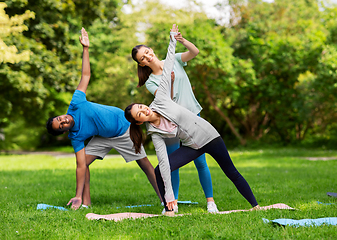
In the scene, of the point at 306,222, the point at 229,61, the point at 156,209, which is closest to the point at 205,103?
the point at 229,61

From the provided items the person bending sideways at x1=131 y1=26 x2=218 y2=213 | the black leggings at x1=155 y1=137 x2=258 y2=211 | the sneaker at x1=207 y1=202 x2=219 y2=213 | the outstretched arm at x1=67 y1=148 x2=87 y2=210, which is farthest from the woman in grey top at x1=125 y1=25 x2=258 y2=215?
the outstretched arm at x1=67 y1=148 x2=87 y2=210

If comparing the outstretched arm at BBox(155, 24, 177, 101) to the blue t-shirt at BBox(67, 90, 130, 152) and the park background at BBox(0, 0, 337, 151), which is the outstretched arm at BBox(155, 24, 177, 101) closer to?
the blue t-shirt at BBox(67, 90, 130, 152)

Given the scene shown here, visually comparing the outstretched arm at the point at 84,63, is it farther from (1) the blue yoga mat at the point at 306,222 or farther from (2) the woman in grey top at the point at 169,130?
(1) the blue yoga mat at the point at 306,222

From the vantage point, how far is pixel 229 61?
17906 millimetres

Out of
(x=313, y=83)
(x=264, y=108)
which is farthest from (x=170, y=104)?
(x=264, y=108)

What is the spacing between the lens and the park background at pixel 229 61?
1580cm

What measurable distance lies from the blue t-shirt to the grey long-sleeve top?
1.11m

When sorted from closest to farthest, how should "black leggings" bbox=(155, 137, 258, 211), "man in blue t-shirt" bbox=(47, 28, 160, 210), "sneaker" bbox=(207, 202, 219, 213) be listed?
"black leggings" bbox=(155, 137, 258, 211)
"sneaker" bbox=(207, 202, 219, 213)
"man in blue t-shirt" bbox=(47, 28, 160, 210)

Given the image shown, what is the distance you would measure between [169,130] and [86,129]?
148 cm

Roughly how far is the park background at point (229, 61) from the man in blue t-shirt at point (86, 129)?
10.8 meters

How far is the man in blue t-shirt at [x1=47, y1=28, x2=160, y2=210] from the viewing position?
4875 millimetres

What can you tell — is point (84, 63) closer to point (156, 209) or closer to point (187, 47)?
point (187, 47)

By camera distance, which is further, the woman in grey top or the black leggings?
the black leggings

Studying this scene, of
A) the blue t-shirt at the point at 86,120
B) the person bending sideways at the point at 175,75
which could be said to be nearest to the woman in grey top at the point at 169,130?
the person bending sideways at the point at 175,75
